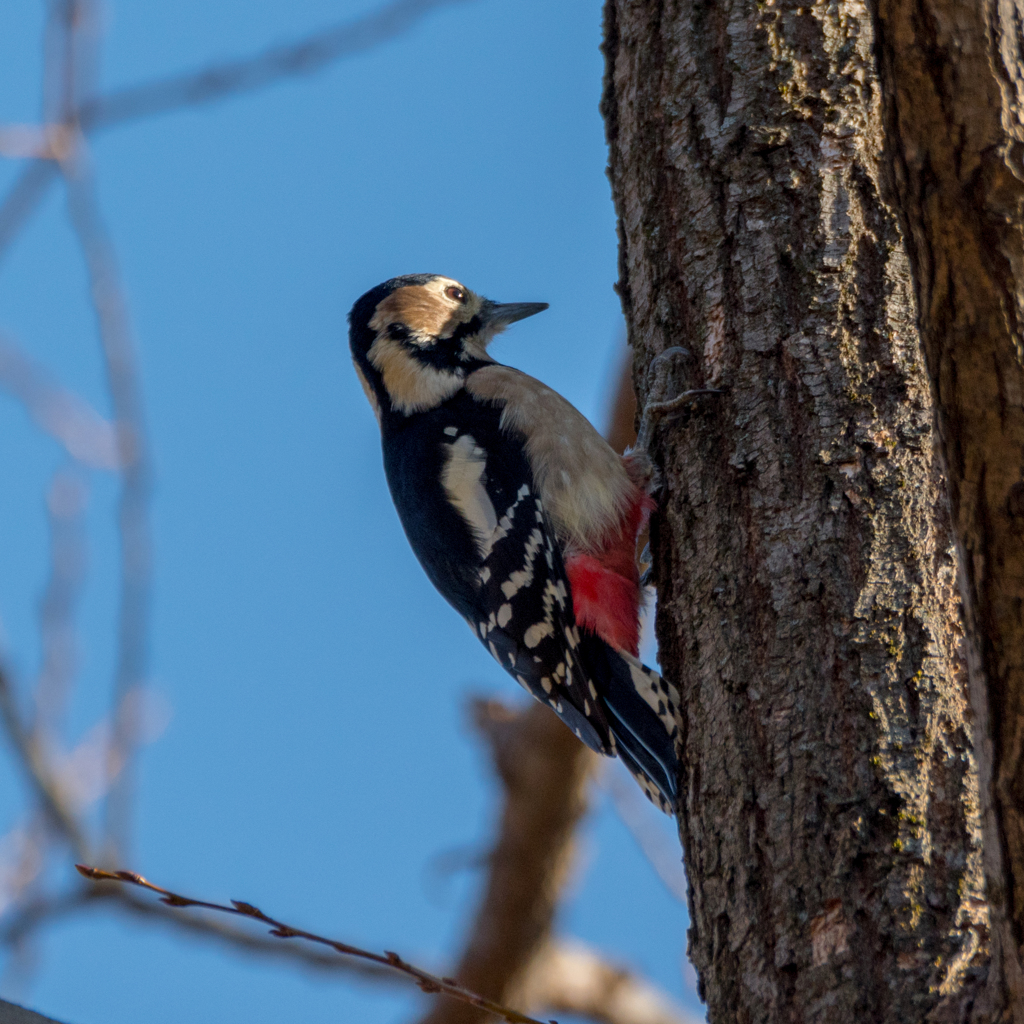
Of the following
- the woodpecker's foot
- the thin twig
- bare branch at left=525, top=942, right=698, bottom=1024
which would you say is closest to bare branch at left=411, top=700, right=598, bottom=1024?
bare branch at left=525, top=942, right=698, bottom=1024

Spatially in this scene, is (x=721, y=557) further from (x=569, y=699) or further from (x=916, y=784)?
(x=569, y=699)

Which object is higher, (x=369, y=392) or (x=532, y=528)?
(x=369, y=392)

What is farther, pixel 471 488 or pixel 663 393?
pixel 471 488

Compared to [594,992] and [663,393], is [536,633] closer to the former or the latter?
[663,393]

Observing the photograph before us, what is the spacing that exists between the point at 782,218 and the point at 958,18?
49.8 inches

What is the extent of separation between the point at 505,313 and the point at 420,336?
39 centimetres

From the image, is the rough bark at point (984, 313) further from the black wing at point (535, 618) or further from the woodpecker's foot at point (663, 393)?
the black wing at point (535, 618)

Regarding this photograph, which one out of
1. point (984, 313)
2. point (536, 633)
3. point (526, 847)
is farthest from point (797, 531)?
point (526, 847)

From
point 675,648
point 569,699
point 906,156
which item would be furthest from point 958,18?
point 569,699

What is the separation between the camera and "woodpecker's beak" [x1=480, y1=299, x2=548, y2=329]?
4254 mm

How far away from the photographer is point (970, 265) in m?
1.21

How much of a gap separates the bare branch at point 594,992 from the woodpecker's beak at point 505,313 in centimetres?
275

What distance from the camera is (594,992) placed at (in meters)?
5.66

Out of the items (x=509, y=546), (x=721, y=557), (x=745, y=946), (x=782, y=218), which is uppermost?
(x=782, y=218)
